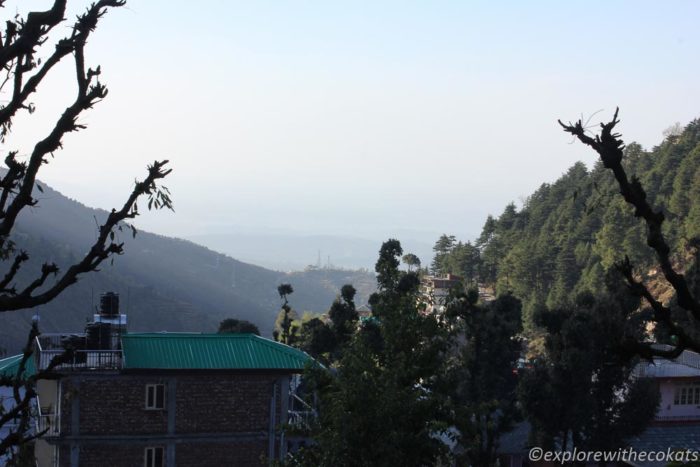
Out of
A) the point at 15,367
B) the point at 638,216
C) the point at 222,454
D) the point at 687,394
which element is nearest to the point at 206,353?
the point at 222,454

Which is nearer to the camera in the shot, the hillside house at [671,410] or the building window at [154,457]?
the building window at [154,457]

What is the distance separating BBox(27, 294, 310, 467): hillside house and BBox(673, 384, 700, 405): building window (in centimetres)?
2152

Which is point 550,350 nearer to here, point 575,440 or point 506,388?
point 575,440

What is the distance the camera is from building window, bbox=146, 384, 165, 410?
26562mm

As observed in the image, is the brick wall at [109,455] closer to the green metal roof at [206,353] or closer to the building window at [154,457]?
the building window at [154,457]

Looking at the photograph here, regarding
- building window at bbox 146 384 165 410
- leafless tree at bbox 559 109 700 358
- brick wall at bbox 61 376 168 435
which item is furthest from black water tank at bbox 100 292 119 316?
leafless tree at bbox 559 109 700 358

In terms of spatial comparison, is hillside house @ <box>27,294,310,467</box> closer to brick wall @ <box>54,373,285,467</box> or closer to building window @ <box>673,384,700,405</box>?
brick wall @ <box>54,373,285,467</box>

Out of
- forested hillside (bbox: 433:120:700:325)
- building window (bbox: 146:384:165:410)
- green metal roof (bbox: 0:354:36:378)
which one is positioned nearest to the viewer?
green metal roof (bbox: 0:354:36:378)

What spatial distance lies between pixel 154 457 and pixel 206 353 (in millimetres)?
3290

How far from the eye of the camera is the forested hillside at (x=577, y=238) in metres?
96.0

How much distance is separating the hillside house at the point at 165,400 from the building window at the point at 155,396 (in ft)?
0.09

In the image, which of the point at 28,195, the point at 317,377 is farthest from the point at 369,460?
the point at 28,195

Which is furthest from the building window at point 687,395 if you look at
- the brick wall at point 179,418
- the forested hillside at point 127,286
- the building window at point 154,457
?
the forested hillside at point 127,286

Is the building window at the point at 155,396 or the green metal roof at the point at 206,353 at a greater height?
the green metal roof at the point at 206,353
